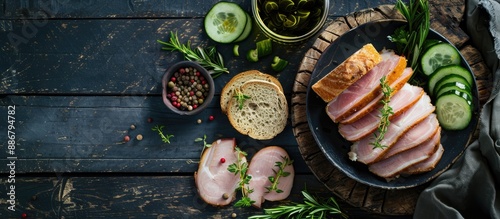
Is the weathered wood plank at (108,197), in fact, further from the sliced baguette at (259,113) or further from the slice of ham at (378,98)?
the slice of ham at (378,98)

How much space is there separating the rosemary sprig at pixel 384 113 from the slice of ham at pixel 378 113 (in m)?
0.03

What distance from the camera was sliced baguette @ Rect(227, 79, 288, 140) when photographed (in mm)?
3260

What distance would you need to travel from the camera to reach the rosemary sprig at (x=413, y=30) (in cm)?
303

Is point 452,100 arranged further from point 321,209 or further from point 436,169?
point 321,209

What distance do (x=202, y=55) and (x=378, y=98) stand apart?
37.8 inches

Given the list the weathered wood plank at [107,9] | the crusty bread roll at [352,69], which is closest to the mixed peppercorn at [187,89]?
the weathered wood plank at [107,9]

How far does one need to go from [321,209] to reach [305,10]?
101 cm

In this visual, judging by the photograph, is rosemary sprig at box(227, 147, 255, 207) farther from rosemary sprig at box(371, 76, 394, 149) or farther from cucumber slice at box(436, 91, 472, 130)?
cucumber slice at box(436, 91, 472, 130)

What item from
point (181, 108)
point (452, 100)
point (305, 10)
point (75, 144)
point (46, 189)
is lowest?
point (46, 189)

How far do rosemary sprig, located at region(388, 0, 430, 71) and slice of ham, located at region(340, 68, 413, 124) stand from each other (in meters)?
0.12

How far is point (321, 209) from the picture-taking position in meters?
3.15

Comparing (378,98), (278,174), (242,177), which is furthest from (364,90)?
(242,177)

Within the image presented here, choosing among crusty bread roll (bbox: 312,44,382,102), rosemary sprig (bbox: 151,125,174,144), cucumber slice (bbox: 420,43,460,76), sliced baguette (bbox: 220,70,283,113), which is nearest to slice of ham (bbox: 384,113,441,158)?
cucumber slice (bbox: 420,43,460,76)

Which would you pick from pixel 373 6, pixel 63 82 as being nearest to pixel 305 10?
pixel 373 6
